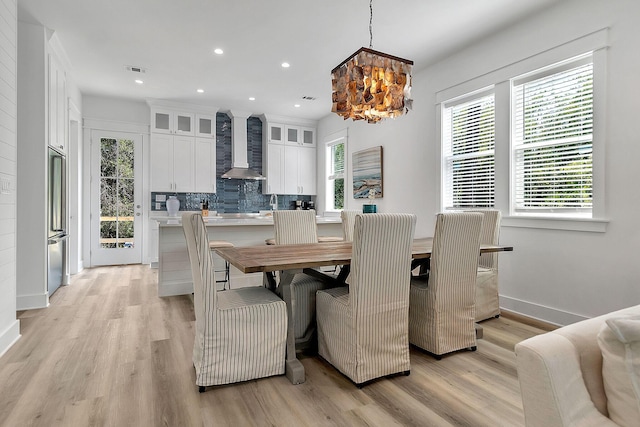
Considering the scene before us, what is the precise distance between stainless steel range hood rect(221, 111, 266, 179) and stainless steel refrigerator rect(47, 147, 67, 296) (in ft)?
8.77

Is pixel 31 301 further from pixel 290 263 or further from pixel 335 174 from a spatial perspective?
pixel 335 174

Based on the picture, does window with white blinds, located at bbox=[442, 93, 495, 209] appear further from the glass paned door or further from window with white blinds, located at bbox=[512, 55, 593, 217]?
the glass paned door

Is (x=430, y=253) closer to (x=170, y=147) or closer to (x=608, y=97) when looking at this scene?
(x=608, y=97)

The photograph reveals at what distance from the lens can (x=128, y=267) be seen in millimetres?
5965

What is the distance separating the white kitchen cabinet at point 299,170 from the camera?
23.5 feet

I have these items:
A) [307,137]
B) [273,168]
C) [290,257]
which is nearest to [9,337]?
[290,257]

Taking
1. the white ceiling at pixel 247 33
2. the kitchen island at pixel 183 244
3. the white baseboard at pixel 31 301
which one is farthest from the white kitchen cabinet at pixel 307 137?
the white baseboard at pixel 31 301

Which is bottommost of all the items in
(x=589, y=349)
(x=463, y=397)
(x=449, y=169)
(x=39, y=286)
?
(x=463, y=397)

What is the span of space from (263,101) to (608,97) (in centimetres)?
473

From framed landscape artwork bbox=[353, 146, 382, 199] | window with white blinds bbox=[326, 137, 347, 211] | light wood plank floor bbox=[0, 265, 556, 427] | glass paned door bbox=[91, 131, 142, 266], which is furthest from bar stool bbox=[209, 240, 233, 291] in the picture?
window with white blinds bbox=[326, 137, 347, 211]

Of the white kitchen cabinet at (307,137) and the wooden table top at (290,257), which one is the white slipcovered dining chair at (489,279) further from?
the white kitchen cabinet at (307,137)

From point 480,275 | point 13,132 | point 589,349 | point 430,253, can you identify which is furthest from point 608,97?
point 13,132

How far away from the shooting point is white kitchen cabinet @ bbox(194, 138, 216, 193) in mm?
6430

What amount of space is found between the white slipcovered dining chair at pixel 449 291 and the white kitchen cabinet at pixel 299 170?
4.90 m
